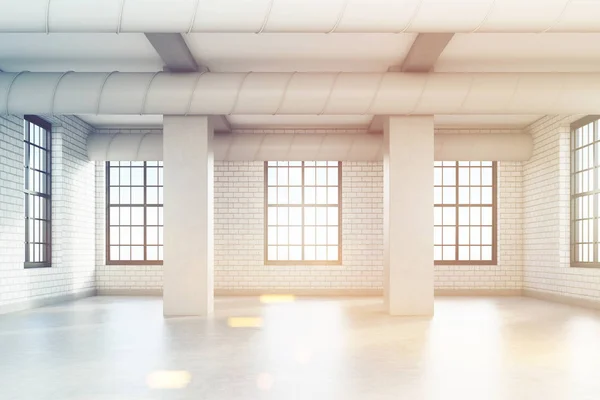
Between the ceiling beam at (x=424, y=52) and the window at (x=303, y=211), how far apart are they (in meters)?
6.36

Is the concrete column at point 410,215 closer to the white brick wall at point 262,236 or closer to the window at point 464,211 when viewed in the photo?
the white brick wall at point 262,236

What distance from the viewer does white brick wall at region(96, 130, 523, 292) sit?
16719mm

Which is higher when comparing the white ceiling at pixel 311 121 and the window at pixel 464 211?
the white ceiling at pixel 311 121

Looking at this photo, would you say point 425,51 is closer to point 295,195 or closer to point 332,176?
point 332,176

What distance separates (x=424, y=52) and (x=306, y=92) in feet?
6.54

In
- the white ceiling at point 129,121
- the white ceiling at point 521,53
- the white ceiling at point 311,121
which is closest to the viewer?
the white ceiling at point 521,53

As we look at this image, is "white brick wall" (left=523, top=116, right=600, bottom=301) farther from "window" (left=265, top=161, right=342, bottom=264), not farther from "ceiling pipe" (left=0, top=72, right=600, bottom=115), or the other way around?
"window" (left=265, top=161, right=342, bottom=264)

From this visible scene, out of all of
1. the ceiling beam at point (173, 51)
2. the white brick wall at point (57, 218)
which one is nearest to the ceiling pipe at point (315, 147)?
the white brick wall at point (57, 218)

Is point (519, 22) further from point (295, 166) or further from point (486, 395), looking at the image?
point (295, 166)

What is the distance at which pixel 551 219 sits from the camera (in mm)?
14906

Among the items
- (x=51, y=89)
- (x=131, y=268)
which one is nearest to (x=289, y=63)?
(x=51, y=89)

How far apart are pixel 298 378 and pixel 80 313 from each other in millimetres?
7448

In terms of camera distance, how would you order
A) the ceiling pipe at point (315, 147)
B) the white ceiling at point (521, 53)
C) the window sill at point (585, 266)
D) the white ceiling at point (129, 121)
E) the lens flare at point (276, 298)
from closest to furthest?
1. the white ceiling at point (521, 53)
2. the window sill at point (585, 266)
3. the lens flare at point (276, 298)
4. the ceiling pipe at point (315, 147)
5. the white ceiling at point (129, 121)

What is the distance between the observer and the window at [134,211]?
17109 millimetres
